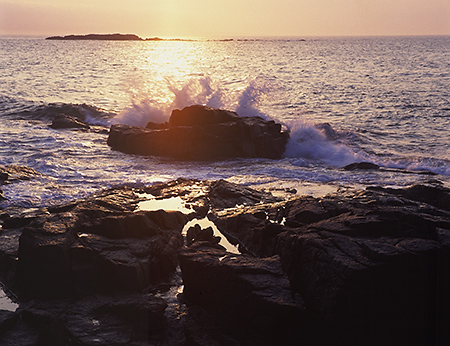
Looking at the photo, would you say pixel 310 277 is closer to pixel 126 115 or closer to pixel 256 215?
pixel 256 215

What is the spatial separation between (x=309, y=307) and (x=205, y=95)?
2141cm

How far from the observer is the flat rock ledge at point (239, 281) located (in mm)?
5508

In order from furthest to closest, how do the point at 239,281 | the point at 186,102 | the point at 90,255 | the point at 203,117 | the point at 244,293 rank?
the point at 186,102, the point at 203,117, the point at 90,255, the point at 239,281, the point at 244,293

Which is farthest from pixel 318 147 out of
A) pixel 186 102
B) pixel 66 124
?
pixel 66 124

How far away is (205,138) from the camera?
16.5 meters

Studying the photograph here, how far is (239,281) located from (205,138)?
431 inches

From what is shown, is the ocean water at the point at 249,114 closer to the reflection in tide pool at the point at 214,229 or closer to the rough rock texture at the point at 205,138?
the rough rock texture at the point at 205,138

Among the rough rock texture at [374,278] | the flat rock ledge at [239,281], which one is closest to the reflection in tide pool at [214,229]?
the flat rock ledge at [239,281]

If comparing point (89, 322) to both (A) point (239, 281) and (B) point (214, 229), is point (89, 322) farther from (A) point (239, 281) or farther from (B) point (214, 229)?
(B) point (214, 229)

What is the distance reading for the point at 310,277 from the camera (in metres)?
5.89

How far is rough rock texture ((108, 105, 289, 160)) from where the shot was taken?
16.5 meters

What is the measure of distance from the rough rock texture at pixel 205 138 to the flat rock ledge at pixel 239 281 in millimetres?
8406

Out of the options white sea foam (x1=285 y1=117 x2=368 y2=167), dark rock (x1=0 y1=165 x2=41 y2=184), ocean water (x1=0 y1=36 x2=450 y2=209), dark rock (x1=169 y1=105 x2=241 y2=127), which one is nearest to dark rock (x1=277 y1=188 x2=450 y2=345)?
ocean water (x1=0 y1=36 x2=450 y2=209)

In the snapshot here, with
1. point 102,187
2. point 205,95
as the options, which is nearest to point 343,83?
point 205,95
